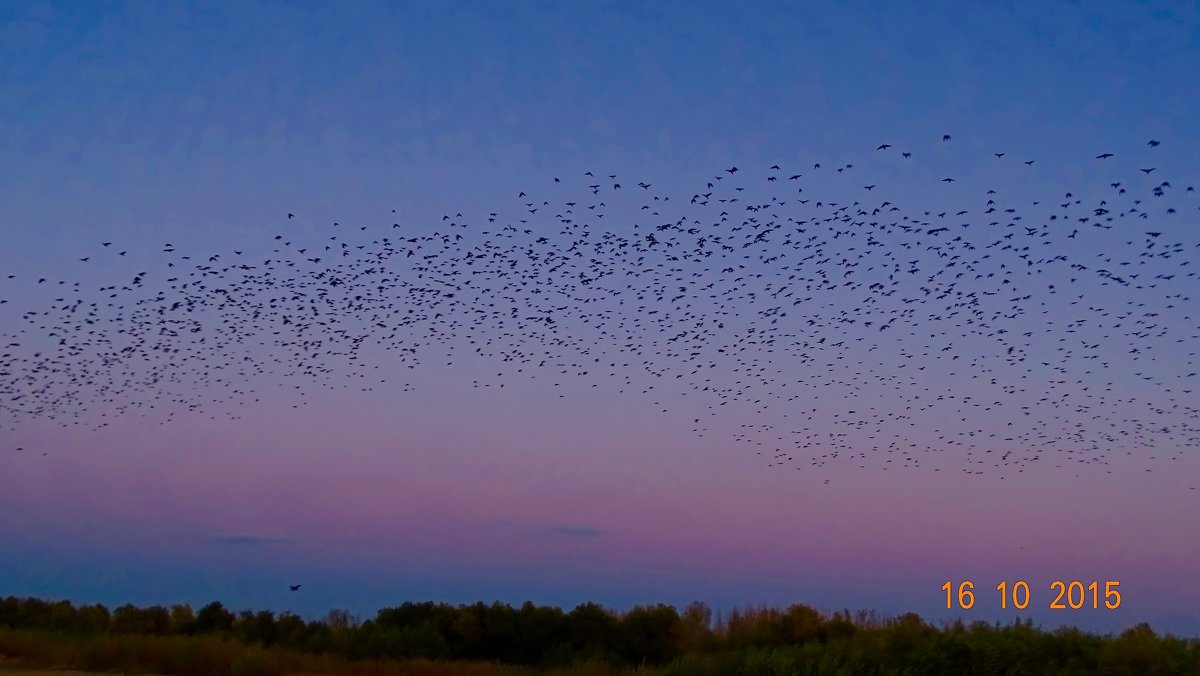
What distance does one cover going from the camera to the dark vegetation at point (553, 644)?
22.9 metres

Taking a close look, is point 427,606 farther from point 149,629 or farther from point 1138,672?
point 1138,672

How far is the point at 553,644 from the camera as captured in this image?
33719 millimetres

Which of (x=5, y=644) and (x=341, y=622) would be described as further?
(x=341, y=622)

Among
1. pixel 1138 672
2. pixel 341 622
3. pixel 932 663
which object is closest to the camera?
pixel 1138 672

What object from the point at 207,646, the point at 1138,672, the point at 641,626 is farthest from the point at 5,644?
the point at 1138,672

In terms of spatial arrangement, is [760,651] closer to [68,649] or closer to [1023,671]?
[1023,671]

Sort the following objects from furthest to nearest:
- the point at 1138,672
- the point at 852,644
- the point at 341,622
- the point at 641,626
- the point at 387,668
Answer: the point at 341,622 < the point at 641,626 < the point at 387,668 < the point at 852,644 < the point at 1138,672

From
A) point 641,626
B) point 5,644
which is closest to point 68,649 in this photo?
point 5,644

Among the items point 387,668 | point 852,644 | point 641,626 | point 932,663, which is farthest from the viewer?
point 641,626

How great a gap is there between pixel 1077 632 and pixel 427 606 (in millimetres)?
19553

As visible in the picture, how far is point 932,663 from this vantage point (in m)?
23.2

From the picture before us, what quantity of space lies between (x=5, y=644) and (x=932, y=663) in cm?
2260

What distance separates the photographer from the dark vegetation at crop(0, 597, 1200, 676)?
2289 cm

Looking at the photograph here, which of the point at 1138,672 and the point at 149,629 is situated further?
the point at 149,629
